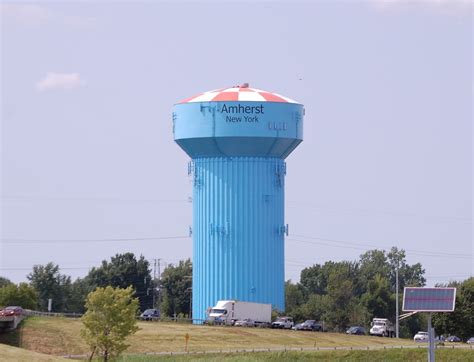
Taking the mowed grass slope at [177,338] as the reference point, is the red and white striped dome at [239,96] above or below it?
above

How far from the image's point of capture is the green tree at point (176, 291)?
154m

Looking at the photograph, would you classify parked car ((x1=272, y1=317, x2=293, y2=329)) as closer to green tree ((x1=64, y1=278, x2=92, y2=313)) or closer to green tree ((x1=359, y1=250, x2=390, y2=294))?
green tree ((x1=64, y1=278, x2=92, y2=313))

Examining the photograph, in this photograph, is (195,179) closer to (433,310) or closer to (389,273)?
(433,310)

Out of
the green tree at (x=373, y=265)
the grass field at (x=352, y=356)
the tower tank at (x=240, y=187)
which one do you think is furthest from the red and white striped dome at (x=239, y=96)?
the green tree at (x=373, y=265)

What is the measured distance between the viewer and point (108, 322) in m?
78.9

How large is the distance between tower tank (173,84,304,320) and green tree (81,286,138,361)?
31.1 meters

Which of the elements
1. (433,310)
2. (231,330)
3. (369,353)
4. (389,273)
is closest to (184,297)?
(389,273)

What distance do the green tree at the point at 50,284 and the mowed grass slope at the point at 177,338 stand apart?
172 ft

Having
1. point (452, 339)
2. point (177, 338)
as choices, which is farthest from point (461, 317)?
point (177, 338)

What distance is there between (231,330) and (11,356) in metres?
29.8

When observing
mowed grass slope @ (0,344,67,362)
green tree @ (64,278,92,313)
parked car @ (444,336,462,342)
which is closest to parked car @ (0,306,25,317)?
mowed grass slope @ (0,344,67,362)

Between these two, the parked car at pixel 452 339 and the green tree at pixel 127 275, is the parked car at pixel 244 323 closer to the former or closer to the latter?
the parked car at pixel 452 339

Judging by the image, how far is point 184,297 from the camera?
508 feet

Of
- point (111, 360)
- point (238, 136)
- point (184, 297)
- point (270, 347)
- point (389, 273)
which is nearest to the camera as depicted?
point (111, 360)
